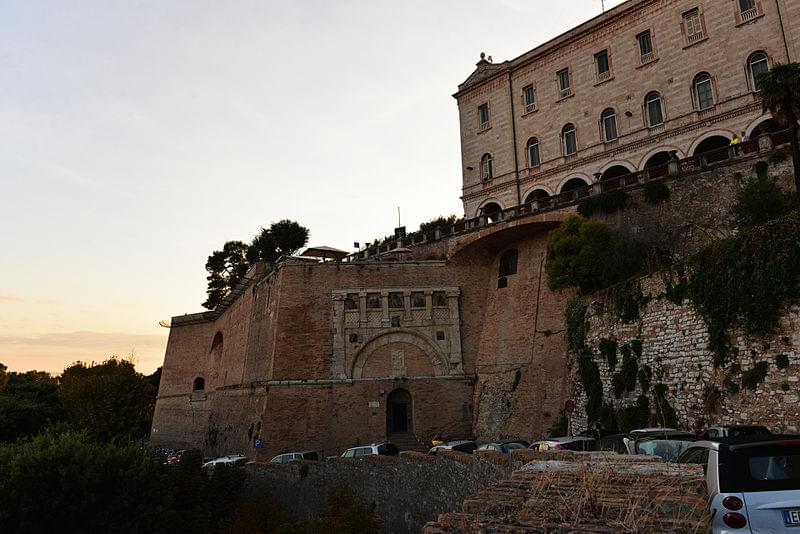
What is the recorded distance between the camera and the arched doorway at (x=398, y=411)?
26.8 m

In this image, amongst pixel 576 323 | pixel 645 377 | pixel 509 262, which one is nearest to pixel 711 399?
pixel 645 377

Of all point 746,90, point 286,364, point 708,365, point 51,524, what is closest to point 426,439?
point 286,364

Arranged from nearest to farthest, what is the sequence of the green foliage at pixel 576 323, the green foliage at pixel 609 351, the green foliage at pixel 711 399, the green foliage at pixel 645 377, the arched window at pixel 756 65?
1. the green foliage at pixel 711 399
2. the green foliage at pixel 645 377
3. the green foliage at pixel 609 351
4. the green foliage at pixel 576 323
5. the arched window at pixel 756 65

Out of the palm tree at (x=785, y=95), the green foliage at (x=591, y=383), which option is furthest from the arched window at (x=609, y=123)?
the green foliage at (x=591, y=383)

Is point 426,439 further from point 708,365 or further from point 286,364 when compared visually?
point 708,365

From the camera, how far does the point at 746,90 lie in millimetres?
25062

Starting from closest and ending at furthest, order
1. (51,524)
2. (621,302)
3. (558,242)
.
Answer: (51,524) < (621,302) < (558,242)

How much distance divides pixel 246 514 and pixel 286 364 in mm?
9070

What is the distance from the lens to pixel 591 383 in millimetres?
20078

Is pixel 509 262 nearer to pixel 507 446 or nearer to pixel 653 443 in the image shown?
pixel 507 446

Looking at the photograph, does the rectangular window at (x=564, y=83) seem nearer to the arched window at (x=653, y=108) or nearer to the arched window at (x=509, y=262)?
the arched window at (x=653, y=108)

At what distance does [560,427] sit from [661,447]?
37.1 feet

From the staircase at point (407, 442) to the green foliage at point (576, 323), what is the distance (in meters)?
8.28

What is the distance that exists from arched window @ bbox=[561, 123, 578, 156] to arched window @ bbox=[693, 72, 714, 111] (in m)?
6.31
